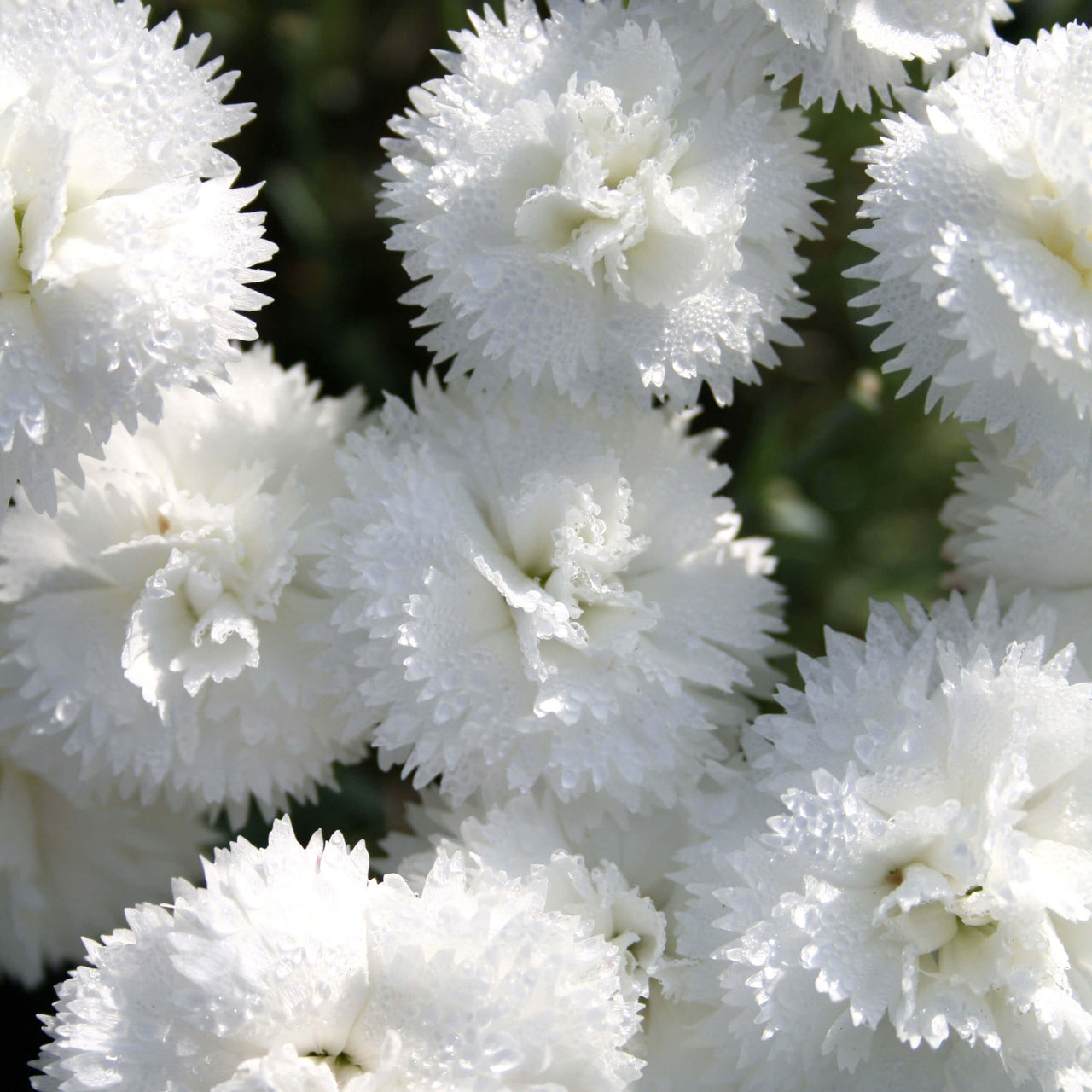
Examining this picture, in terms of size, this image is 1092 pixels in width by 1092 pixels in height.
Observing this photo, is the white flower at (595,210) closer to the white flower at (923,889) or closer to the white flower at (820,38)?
the white flower at (820,38)

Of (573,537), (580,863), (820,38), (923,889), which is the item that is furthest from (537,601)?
(820,38)

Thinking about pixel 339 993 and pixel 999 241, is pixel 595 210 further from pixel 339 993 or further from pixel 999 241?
pixel 339 993

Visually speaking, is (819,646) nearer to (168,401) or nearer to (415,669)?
(415,669)

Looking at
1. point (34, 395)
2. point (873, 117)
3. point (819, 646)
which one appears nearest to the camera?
point (34, 395)

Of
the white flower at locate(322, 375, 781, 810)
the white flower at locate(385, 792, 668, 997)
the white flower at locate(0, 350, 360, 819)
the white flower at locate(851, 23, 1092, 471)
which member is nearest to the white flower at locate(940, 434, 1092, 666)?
the white flower at locate(851, 23, 1092, 471)

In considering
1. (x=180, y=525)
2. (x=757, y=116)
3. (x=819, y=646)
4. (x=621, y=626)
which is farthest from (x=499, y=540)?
(x=819, y=646)
